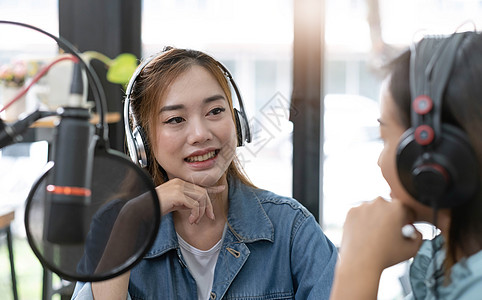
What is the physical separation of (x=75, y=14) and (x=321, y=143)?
4.01 feet

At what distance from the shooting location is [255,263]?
111 centimetres

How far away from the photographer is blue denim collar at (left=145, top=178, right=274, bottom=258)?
112 cm

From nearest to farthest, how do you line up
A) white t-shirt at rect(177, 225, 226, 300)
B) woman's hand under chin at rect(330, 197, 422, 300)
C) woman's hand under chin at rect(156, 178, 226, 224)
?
woman's hand under chin at rect(330, 197, 422, 300) < woman's hand under chin at rect(156, 178, 226, 224) < white t-shirt at rect(177, 225, 226, 300)

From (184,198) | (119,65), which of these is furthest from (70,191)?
(119,65)

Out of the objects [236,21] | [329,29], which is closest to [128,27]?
[236,21]

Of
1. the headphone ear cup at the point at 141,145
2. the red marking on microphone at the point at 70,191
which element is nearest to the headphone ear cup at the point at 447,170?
the red marking on microphone at the point at 70,191

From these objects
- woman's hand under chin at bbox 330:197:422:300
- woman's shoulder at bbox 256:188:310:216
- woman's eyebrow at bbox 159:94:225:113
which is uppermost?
woman's eyebrow at bbox 159:94:225:113

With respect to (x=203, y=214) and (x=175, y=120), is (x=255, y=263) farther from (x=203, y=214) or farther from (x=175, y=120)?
(x=175, y=120)

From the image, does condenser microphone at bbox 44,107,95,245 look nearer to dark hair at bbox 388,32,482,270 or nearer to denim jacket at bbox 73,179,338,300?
dark hair at bbox 388,32,482,270

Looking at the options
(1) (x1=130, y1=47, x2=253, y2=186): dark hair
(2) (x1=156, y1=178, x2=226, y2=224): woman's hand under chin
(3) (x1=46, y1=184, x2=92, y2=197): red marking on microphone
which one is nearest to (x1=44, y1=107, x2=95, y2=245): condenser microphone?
(3) (x1=46, y1=184, x2=92, y2=197): red marking on microphone

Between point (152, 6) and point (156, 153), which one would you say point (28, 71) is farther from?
point (156, 153)

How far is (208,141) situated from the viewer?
1.11 meters

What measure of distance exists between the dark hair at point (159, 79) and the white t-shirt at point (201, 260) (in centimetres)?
21

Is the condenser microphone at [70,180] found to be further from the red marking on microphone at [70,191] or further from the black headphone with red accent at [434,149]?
the black headphone with red accent at [434,149]
